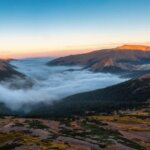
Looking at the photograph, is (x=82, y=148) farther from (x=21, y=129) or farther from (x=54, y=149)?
(x=21, y=129)

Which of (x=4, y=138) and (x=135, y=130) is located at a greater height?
(x=4, y=138)

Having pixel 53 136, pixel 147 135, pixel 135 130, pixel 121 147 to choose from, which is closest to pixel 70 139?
pixel 53 136

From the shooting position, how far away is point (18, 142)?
9394cm

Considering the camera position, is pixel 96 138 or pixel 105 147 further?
pixel 96 138

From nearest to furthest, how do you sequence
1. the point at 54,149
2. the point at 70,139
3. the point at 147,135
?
the point at 54,149
the point at 70,139
the point at 147,135

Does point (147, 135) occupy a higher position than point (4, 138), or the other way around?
point (4, 138)

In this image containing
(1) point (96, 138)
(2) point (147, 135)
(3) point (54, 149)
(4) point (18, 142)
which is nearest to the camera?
(3) point (54, 149)

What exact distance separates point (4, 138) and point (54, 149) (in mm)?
22946

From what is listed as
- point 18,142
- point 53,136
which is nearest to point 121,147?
point 53,136

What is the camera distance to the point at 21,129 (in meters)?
121

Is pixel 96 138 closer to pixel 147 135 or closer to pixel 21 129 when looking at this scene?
pixel 21 129

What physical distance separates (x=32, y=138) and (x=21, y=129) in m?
19.9

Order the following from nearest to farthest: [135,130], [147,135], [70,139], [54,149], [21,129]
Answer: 1. [54,149]
2. [70,139]
3. [21,129]
4. [147,135]
5. [135,130]

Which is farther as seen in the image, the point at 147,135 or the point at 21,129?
the point at 147,135
